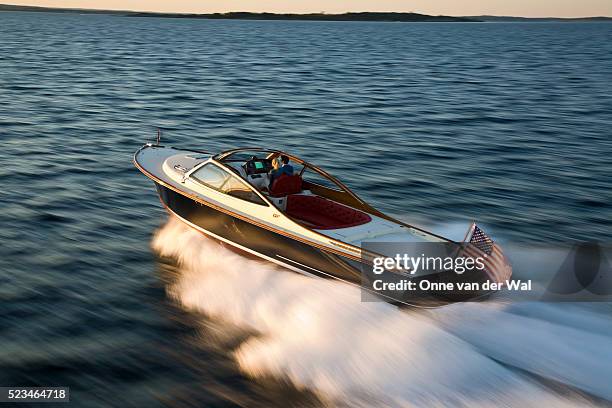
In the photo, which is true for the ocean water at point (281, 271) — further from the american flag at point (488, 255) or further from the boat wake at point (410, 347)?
the american flag at point (488, 255)

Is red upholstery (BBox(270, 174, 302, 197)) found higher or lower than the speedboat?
higher

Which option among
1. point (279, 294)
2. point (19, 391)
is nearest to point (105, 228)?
point (279, 294)

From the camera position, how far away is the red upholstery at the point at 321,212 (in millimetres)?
12281

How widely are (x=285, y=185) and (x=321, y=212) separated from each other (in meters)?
0.90

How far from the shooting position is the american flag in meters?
10.1

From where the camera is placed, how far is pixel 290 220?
11.3 m

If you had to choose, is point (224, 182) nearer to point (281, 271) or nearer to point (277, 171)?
point (277, 171)

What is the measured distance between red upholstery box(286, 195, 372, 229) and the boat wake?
1.54 meters

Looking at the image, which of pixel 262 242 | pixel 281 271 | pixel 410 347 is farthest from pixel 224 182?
pixel 410 347

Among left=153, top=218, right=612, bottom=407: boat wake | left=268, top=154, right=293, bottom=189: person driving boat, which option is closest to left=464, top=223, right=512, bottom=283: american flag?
left=153, top=218, right=612, bottom=407: boat wake

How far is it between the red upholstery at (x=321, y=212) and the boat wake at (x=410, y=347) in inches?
60.8

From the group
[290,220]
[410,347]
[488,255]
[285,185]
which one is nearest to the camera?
[410,347]

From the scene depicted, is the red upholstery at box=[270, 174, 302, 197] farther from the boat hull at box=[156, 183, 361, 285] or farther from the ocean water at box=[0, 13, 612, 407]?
the ocean water at box=[0, 13, 612, 407]

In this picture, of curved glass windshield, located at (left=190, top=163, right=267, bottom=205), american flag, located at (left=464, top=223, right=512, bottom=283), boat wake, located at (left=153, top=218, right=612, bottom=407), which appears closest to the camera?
boat wake, located at (left=153, top=218, right=612, bottom=407)
